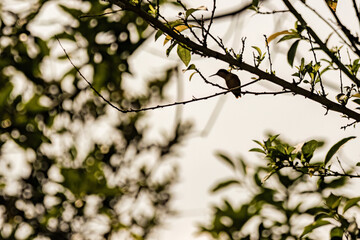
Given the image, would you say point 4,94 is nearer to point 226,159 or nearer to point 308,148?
point 226,159

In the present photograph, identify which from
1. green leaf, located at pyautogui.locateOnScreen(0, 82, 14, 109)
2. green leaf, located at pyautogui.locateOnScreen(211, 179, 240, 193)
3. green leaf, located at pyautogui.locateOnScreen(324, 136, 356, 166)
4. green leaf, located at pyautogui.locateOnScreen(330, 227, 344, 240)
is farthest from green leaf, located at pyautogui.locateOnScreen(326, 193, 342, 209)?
green leaf, located at pyautogui.locateOnScreen(0, 82, 14, 109)

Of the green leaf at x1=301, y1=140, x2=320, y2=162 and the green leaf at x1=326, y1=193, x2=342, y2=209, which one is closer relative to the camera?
the green leaf at x1=301, y1=140, x2=320, y2=162

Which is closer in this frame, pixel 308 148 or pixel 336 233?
pixel 308 148

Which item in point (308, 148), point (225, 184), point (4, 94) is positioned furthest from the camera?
point (4, 94)

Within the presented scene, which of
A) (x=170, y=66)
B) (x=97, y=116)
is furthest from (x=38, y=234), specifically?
(x=170, y=66)

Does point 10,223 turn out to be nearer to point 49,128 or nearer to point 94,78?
point 49,128

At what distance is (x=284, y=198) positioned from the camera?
9.21 ft

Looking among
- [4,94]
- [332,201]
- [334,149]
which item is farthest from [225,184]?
[4,94]

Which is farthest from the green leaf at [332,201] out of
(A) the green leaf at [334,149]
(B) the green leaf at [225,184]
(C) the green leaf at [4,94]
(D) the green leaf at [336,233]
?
(C) the green leaf at [4,94]

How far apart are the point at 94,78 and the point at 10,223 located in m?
1.29

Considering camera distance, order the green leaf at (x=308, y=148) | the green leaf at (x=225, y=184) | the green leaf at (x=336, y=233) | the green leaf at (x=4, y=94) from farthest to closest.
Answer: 1. the green leaf at (x=4, y=94)
2. the green leaf at (x=225, y=184)
3. the green leaf at (x=336, y=233)
4. the green leaf at (x=308, y=148)

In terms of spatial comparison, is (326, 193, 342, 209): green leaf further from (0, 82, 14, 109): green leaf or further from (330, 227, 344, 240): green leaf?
(0, 82, 14, 109): green leaf

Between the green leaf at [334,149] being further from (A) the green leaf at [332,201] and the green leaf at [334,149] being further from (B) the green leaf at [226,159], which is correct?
(B) the green leaf at [226,159]

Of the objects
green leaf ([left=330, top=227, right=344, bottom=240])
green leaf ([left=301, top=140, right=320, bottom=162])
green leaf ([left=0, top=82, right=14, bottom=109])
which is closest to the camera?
green leaf ([left=301, top=140, right=320, bottom=162])
